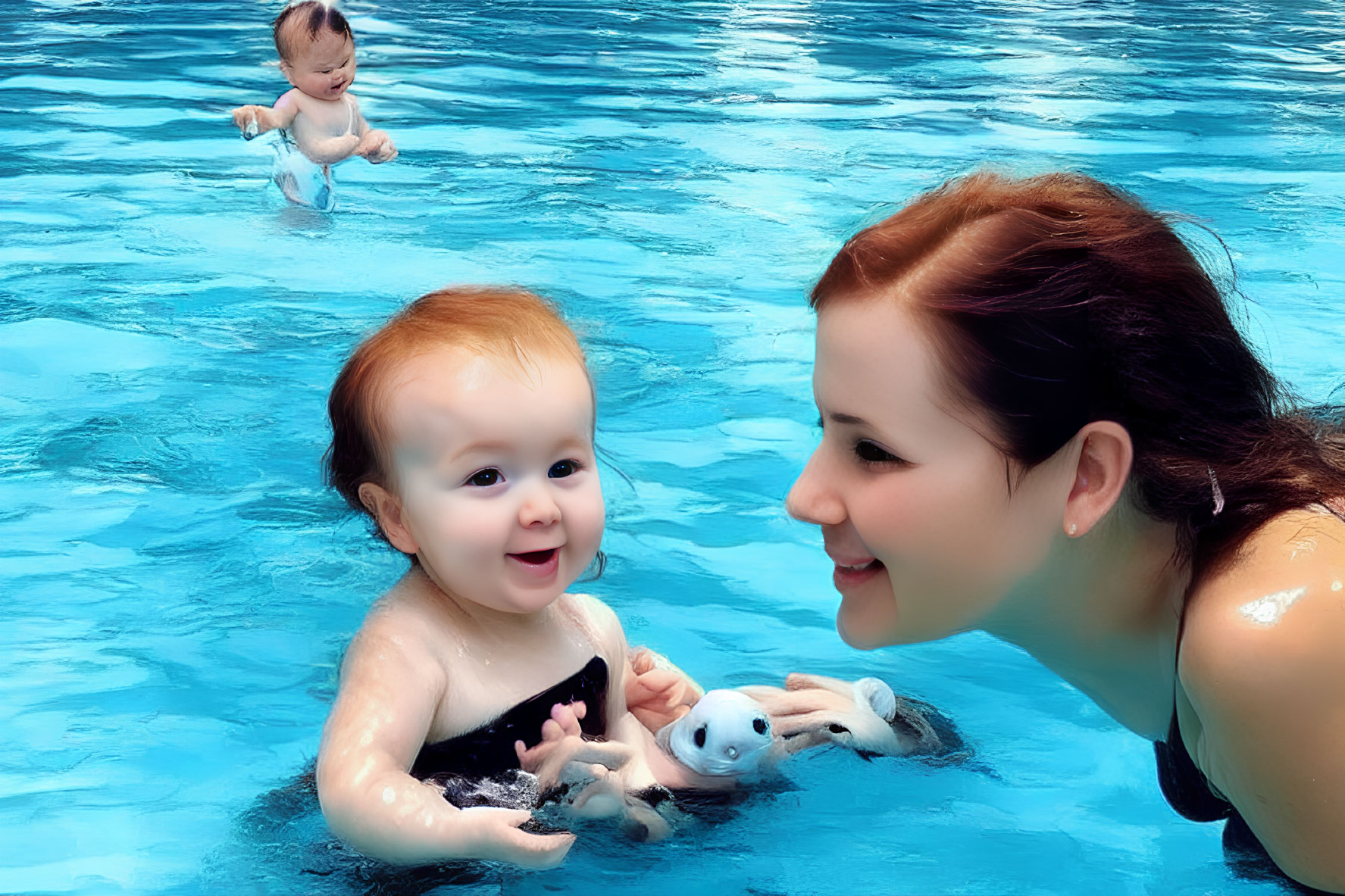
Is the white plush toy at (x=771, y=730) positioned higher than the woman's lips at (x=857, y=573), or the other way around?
the woman's lips at (x=857, y=573)

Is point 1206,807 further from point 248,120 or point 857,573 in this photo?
point 248,120

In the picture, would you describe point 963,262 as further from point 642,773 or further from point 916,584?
point 642,773

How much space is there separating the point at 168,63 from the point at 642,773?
8.64m

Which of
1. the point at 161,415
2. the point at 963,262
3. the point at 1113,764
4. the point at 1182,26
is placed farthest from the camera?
the point at 1182,26

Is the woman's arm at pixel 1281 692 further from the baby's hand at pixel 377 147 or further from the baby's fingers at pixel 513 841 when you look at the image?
the baby's hand at pixel 377 147

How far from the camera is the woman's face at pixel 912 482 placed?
7.47 feet

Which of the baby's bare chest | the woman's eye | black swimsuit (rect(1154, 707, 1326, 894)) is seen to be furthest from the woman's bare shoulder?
the baby's bare chest

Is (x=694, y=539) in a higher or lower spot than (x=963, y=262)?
lower

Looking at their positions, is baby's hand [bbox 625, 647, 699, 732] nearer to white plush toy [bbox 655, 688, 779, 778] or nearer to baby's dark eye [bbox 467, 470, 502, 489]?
white plush toy [bbox 655, 688, 779, 778]

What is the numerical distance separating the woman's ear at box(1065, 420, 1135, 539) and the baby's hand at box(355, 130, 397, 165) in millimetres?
5140

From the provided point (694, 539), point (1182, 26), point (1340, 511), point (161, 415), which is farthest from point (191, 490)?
point (1182, 26)

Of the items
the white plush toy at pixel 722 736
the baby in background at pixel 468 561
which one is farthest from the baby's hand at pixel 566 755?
the white plush toy at pixel 722 736

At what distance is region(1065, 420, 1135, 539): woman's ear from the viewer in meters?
2.27

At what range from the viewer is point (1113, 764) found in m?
3.36
